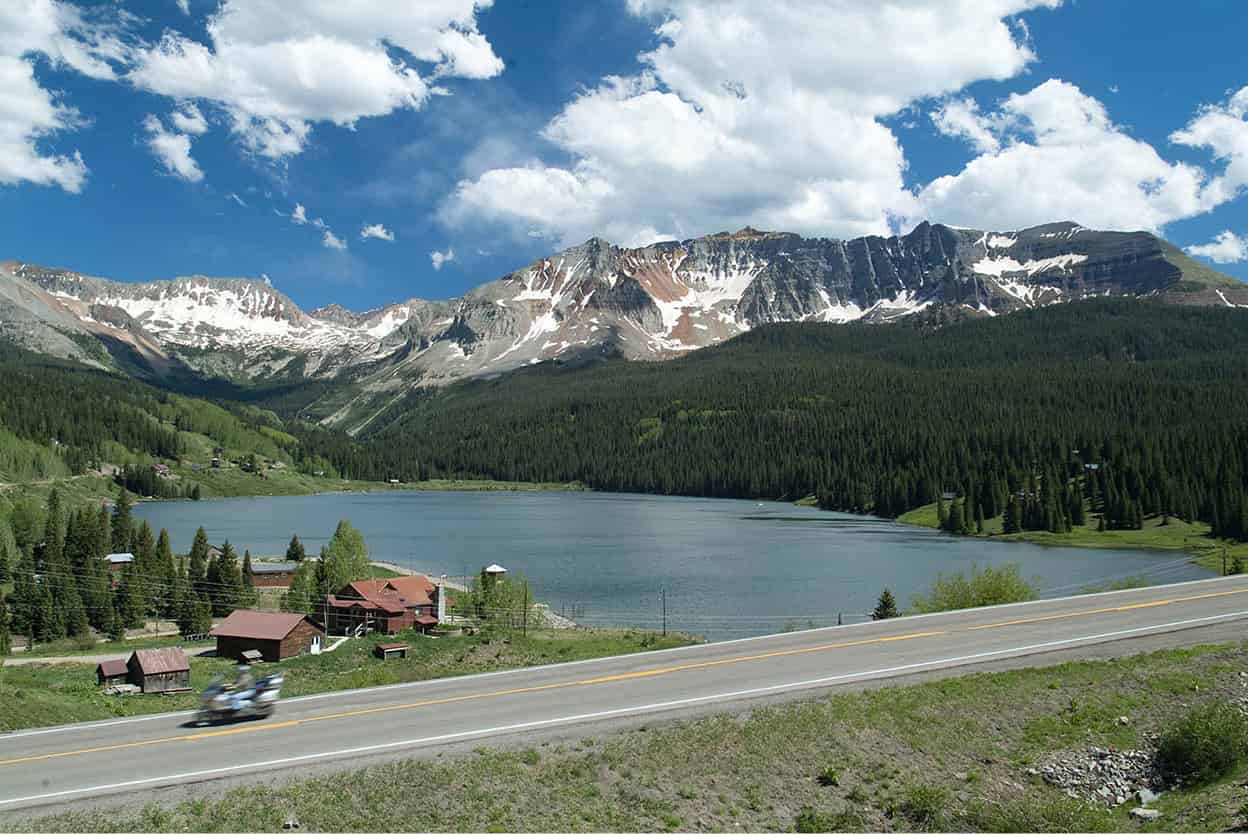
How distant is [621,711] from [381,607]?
45731 millimetres

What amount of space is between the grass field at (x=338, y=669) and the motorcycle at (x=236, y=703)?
562cm

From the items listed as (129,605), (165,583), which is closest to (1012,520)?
(165,583)

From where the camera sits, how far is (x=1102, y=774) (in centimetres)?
2286

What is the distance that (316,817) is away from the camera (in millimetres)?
17594

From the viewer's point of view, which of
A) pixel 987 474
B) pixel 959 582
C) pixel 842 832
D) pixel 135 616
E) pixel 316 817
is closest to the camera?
pixel 316 817

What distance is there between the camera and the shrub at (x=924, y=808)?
20.1m

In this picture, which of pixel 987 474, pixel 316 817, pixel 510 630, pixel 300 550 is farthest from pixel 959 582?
pixel 987 474

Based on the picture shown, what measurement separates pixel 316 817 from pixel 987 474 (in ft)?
551

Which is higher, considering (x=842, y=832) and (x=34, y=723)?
(x=34, y=723)

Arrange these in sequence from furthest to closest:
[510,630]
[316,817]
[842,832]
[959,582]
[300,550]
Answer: [300,550], [510,630], [959,582], [842,832], [316,817]

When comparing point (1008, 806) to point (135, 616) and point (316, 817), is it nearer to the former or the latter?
point (316, 817)

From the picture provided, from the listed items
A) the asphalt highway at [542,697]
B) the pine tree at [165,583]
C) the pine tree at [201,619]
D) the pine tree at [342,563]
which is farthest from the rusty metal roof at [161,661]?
the pine tree at [165,583]

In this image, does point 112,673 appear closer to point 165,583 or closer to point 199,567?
point 165,583

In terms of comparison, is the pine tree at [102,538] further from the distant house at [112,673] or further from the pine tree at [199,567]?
the distant house at [112,673]
